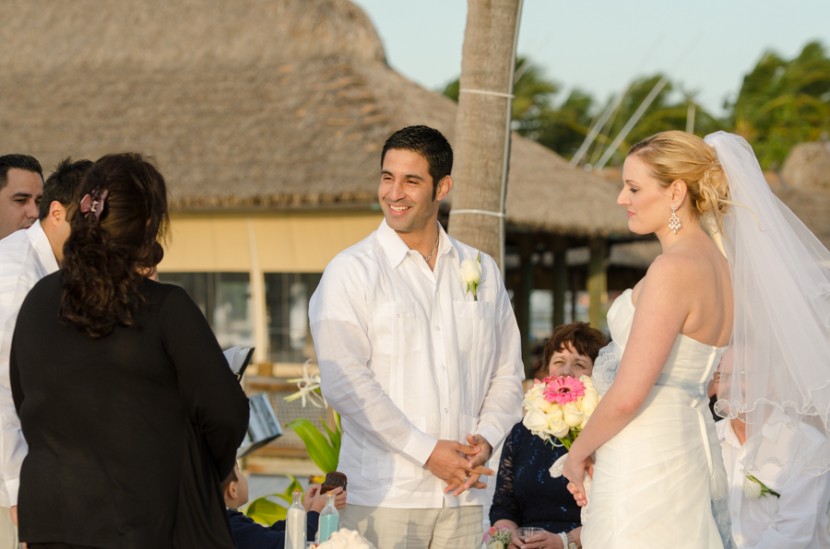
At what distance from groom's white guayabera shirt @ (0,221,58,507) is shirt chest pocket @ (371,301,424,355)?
1.08 metres

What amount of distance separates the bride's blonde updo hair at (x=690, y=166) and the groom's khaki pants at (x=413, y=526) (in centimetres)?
134

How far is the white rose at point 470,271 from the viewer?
425cm

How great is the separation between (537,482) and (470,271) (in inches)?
53.0

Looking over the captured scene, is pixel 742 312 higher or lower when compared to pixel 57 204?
lower

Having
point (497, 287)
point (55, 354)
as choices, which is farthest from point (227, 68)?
point (55, 354)

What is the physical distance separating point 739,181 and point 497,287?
101 centimetres

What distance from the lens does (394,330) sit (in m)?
4.05

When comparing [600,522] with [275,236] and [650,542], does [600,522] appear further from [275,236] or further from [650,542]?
[275,236]

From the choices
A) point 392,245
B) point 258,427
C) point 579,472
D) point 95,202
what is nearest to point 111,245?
point 95,202

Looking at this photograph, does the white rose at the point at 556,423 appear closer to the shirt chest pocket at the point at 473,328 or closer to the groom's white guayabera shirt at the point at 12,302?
the shirt chest pocket at the point at 473,328

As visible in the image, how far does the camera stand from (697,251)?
3.72 meters

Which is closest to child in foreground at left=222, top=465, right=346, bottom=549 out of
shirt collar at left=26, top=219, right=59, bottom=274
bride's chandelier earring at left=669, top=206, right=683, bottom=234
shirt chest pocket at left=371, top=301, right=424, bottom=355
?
shirt chest pocket at left=371, top=301, right=424, bottom=355

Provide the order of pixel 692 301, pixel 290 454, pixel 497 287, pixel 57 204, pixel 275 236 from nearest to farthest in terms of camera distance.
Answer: pixel 692 301 < pixel 57 204 < pixel 497 287 < pixel 290 454 < pixel 275 236

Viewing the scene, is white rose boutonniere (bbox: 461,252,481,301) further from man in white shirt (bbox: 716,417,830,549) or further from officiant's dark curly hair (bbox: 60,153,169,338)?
officiant's dark curly hair (bbox: 60,153,169,338)
